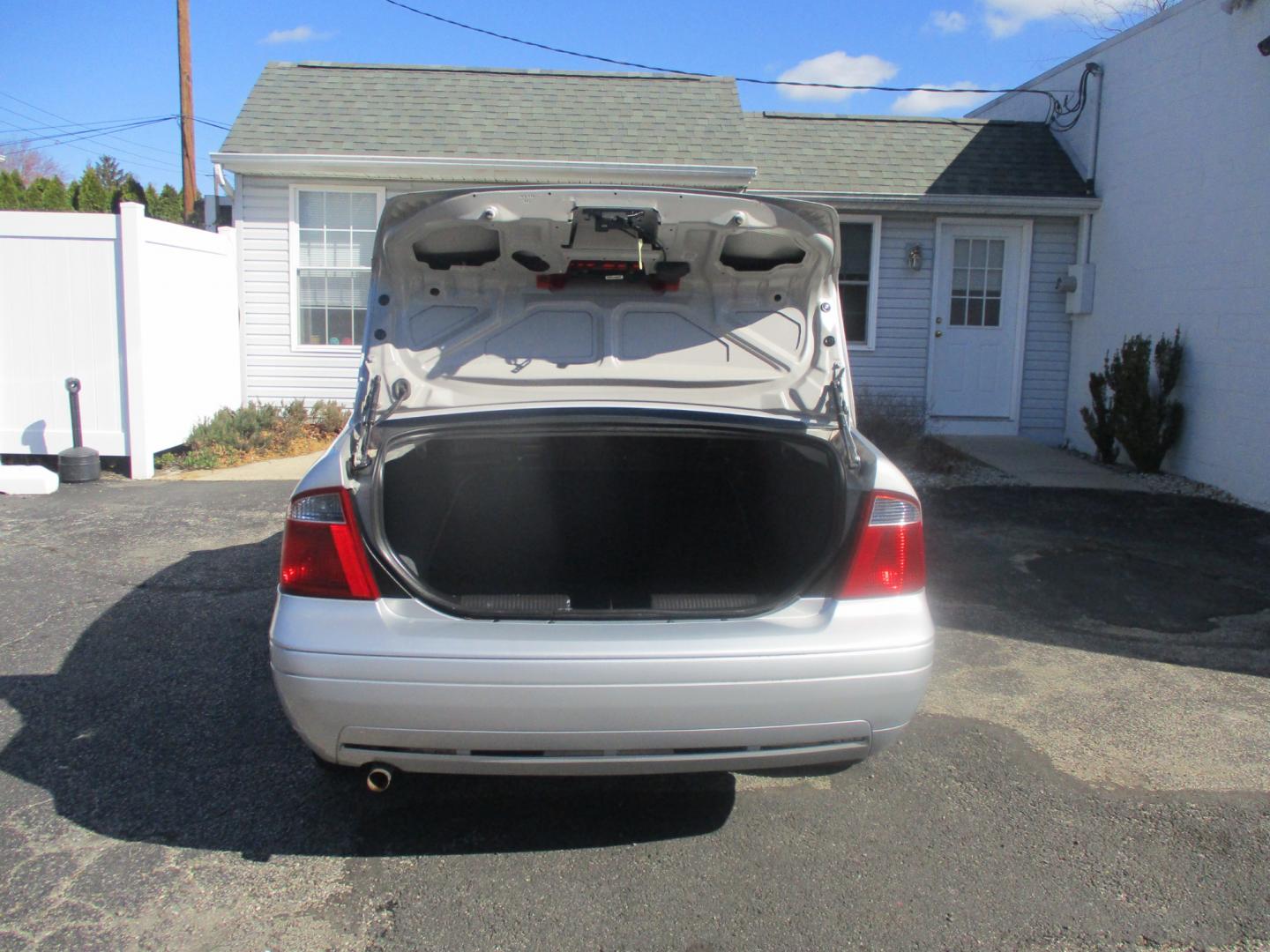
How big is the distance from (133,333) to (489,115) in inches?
197

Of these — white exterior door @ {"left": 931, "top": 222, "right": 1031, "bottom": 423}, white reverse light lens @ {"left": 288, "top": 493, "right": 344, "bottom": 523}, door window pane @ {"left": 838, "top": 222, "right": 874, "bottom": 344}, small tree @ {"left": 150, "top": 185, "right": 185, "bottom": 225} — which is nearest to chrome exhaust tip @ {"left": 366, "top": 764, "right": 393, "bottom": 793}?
white reverse light lens @ {"left": 288, "top": 493, "right": 344, "bottom": 523}

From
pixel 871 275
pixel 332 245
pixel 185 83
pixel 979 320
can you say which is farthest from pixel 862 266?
pixel 185 83

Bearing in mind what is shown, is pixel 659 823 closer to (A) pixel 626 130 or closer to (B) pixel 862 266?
(B) pixel 862 266

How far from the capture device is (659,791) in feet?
11.0

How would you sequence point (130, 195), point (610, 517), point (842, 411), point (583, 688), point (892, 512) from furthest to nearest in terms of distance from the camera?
point (130, 195) < point (610, 517) < point (842, 411) < point (892, 512) < point (583, 688)

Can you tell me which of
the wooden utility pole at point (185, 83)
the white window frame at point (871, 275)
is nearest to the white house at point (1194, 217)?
the white window frame at point (871, 275)

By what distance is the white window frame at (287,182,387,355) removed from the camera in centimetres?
1080

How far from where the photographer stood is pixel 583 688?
2.56m

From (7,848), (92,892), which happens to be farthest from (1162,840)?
(7,848)

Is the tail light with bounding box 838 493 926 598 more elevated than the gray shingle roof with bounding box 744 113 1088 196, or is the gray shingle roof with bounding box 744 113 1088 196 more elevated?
the gray shingle roof with bounding box 744 113 1088 196

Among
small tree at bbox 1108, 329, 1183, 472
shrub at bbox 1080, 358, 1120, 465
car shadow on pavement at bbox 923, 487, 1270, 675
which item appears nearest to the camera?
car shadow on pavement at bbox 923, 487, 1270, 675

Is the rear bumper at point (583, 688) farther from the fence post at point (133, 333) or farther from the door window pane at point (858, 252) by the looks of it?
the door window pane at point (858, 252)

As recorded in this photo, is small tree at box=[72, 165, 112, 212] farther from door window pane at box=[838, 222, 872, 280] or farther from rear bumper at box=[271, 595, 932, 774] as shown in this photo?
rear bumper at box=[271, 595, 932, 774]

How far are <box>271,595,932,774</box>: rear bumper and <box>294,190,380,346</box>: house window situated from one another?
29.1ft
